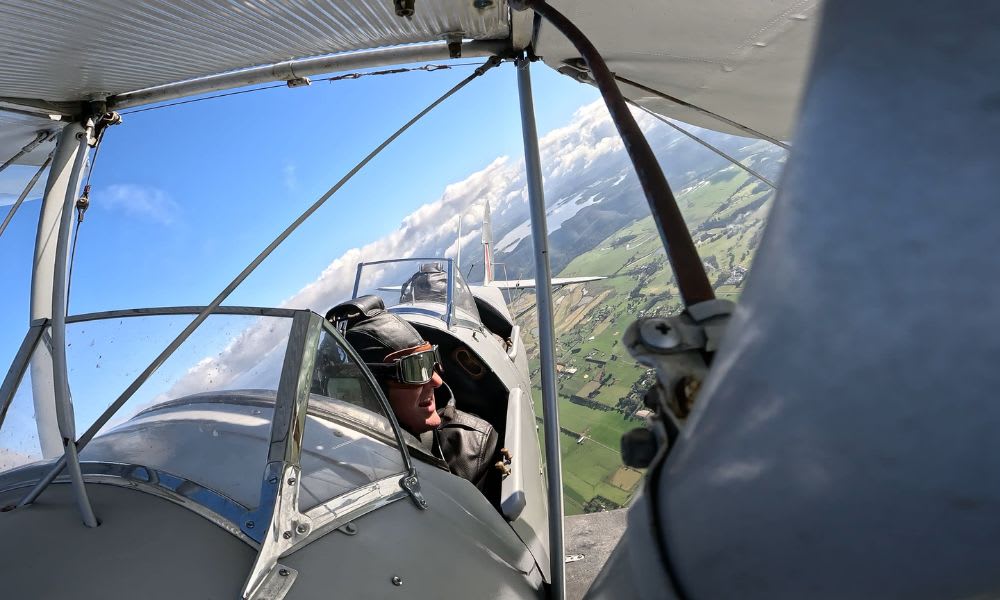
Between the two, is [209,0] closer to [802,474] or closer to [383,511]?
[383,511]

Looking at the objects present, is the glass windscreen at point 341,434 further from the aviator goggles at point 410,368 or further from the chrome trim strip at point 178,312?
the aviator goggles at point 410,368

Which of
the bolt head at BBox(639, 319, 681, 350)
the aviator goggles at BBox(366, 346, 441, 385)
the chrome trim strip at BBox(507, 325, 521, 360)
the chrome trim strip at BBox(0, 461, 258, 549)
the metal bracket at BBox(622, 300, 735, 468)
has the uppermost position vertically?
the bolt head at BBox(639, 319, 681, 350)

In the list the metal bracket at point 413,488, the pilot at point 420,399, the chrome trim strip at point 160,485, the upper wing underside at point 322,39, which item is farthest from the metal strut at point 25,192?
the metal bracket at point 413,488

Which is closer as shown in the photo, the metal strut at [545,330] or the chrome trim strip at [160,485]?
the chrome trim strip at [160,485]

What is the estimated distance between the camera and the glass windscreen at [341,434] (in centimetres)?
122

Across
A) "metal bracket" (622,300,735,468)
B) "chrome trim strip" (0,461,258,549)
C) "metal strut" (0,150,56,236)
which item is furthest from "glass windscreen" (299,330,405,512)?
"metal strut" (0,150,56,236)

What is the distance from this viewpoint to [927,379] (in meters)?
0.28

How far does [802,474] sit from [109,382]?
5.29ft

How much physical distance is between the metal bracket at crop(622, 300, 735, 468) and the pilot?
6.67 feet

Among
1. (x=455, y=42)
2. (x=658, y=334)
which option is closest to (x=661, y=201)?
(x=658, y=334)

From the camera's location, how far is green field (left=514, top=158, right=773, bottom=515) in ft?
40.2

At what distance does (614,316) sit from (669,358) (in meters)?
18.1

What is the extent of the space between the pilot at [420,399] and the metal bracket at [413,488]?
3.37 feet

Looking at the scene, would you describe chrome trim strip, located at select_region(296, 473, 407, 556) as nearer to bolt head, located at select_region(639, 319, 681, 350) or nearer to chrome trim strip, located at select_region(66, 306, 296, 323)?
chrome trim strip, located at select_region(66, 306, 296, 323)
